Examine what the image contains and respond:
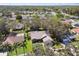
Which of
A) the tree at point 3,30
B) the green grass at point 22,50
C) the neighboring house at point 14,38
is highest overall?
the tree at point 3,30

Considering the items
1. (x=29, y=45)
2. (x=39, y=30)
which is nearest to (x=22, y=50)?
(x=29, y=45)

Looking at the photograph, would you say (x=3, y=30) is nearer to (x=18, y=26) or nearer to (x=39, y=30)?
(x=18, y=26)

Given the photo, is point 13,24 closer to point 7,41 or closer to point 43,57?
point 7,41

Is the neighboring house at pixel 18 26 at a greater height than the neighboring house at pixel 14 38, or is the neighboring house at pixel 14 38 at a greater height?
the neighboring house at pixel 18 26

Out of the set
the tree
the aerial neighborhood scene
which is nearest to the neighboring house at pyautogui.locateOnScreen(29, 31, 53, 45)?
the aerial neighborhood scene

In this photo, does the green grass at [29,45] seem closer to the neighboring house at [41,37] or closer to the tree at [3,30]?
the neighboring house at [41,37]

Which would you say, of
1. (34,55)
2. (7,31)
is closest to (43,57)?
(34,55)

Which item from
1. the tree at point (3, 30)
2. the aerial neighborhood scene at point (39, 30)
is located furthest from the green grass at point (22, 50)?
the tree at point (3, 30)
